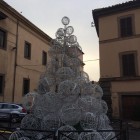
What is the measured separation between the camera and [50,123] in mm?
6336

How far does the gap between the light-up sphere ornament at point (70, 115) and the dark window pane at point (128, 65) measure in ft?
35.2

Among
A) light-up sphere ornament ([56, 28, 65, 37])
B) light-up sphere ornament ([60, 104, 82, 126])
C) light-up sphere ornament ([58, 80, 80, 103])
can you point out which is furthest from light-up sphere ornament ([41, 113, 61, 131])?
light-up sphere ornament ([56, 28, 65, 37])

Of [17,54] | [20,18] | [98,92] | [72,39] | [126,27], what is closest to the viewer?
[98,92]

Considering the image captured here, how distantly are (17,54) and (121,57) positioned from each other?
27.9 feet

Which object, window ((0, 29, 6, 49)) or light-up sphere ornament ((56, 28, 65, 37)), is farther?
window ((0, 29, 6, 49))

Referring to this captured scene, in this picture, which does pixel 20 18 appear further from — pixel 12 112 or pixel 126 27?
pixel 12 112

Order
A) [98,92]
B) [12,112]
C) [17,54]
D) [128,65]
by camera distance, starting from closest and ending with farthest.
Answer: [98,92] < [12,112] < [128,65] < [17,54]

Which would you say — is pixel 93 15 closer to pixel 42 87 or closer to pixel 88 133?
pixel 42 87

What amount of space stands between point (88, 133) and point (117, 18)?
44.1 ft

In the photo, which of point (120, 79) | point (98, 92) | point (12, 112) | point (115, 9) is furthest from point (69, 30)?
point (115, 9)

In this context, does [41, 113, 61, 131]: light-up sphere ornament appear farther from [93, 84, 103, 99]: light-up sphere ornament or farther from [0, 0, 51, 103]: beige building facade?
[0, 0, 51, 103]: beige building facade

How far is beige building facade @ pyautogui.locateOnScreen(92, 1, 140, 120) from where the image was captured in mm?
16109

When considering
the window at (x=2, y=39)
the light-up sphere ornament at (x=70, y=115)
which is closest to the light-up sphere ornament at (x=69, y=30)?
the light-up sphere ornament at (x=70, y=115)

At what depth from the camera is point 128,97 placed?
16266mm
